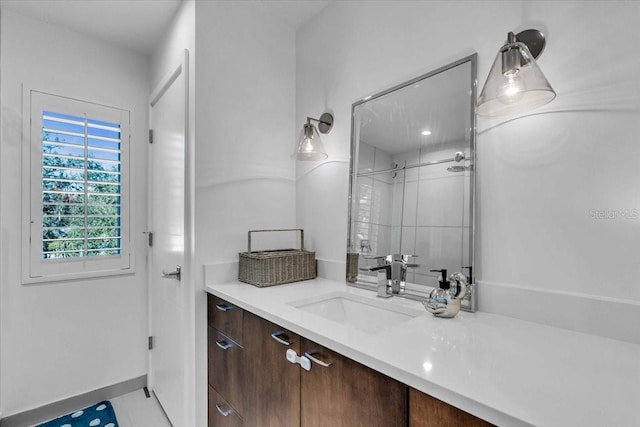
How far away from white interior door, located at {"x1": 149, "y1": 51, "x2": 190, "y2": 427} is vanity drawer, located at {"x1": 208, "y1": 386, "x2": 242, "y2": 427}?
0.59 feet

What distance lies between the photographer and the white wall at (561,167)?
2.87 feet

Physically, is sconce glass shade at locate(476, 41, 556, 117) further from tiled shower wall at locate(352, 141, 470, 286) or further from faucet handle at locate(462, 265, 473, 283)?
faucet handle at locate(462, 265, 473, 283)

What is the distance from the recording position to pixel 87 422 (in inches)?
75.2

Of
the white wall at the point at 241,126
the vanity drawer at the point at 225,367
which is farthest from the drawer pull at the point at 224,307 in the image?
the white wall at the point at 241,126

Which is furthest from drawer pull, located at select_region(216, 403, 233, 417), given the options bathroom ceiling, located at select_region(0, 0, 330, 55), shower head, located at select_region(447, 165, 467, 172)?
bathroom ceiling, located at select_region(0, 0, 330, 55)

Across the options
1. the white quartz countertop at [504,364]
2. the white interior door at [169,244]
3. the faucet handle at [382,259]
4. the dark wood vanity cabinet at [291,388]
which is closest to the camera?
the white quartz countertop at [504,364]

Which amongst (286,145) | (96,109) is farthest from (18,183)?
(286,145)

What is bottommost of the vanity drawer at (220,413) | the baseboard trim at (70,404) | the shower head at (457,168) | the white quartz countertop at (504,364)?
the baseboard trim at (70,404)

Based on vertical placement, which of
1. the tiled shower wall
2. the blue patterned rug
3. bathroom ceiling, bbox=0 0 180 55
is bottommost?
the blue patterned rug

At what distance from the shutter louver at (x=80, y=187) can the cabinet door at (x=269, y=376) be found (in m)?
1.48

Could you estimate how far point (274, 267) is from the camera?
1562 mm

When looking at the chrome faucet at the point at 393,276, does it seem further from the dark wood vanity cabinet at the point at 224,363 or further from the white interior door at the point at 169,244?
the white interior door at the point at 169,244

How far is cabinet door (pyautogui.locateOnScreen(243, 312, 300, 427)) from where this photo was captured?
105 cm

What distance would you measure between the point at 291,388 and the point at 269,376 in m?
0.14
